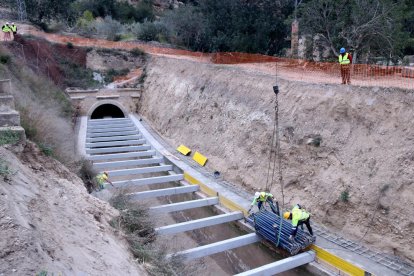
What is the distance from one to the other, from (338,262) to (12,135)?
9702 mm

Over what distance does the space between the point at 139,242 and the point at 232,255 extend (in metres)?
5.42

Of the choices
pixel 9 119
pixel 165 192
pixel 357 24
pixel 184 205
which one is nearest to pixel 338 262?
pixel 184 205

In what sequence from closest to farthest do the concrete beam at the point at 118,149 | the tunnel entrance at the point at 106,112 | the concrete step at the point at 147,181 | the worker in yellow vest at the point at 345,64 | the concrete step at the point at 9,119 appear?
1. the concrete step at the point at 9,119
2. the worker in yellow vest at the point at 345,64
3. the concrete step at the point at 147,181
4. the concrete beam at the point at 118,149
5. the tunnel entrance at the point at 106,112

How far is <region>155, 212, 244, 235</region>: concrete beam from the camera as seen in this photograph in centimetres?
1210

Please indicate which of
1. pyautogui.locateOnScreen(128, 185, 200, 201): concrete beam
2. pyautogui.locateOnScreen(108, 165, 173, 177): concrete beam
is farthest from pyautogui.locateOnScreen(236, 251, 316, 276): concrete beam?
pyautogui.locateOnScreen(108, 165, 173, 177): concrete beam

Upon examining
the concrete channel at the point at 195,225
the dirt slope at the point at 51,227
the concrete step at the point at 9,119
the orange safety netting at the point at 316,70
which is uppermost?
the orange safety netting at the point at 316,70

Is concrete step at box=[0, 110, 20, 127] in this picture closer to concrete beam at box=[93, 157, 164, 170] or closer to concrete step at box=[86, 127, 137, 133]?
concrete beam at box=[93, 157, 164, 170]

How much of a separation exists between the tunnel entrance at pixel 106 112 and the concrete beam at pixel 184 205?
19501 millimetres

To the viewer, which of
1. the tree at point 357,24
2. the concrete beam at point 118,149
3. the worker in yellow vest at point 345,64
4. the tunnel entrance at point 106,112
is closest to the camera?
the worker in yellow vest at point 345,64

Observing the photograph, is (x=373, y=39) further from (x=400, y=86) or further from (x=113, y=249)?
(x=113, y=249)

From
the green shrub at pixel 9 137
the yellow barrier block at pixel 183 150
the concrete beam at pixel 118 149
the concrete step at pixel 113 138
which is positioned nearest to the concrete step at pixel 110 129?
the concrete step at pixel 113 138

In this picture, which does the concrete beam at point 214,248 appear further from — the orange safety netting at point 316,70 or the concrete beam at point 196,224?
the orange safety netting at point 316,70

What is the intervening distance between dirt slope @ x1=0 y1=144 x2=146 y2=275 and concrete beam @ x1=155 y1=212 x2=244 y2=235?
2.18m

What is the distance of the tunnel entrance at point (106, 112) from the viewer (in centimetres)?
3262
